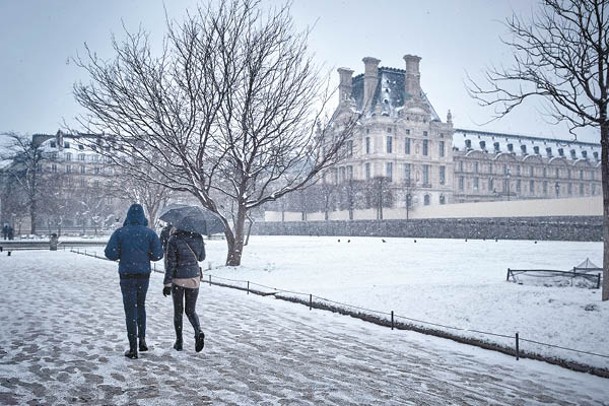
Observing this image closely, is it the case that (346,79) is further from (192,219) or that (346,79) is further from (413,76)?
(192,219)

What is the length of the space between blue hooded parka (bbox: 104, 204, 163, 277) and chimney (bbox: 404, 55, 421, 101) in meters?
76.6

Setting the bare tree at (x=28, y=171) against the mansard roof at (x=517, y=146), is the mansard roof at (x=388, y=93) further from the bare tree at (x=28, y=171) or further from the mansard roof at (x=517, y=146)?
the bare tree at (x=28, y=171)

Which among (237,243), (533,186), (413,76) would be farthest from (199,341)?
(533,186)

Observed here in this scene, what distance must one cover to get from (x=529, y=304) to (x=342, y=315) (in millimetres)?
3472

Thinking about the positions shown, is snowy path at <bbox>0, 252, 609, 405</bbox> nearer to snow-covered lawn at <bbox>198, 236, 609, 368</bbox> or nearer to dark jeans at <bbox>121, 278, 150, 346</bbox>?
dark jeans at <bbox>121, 278, 150, 346</bbox>

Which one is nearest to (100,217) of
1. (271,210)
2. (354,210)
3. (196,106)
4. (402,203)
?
(271,210)

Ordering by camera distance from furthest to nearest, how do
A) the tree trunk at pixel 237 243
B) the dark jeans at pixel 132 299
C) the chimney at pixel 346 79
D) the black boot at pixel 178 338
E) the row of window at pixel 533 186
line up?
the row of window at pixel 533 186, the chimney at pixel 346 79, the tree trunk at pixel 237 243, the black boot at pixel 178 338, the dark jeans at pixel 132 299

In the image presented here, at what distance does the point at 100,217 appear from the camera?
2596 inches

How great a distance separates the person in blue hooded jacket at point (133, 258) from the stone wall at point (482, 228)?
28126mm

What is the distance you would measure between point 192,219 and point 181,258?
0.59 metres

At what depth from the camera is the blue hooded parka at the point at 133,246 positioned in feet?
21.1

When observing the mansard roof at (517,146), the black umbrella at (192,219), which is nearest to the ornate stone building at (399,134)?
the mansard roof at (517,146)

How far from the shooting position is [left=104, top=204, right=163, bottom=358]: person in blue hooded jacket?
643cm

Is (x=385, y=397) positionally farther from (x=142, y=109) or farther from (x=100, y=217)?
(x=100, y=217)
